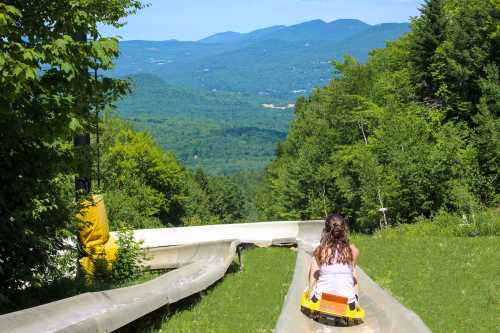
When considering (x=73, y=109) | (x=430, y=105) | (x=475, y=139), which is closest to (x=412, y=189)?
(x=475, y=139)

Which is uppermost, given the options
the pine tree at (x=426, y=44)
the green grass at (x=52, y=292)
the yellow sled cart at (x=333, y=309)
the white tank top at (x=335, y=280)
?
the pine tree at (x=426, y=44)

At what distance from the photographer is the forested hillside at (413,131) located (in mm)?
35125

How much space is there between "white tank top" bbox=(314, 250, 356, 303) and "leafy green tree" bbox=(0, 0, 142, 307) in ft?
14.2

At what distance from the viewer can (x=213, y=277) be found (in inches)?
536

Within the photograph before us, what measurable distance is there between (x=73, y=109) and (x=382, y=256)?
9338 mm

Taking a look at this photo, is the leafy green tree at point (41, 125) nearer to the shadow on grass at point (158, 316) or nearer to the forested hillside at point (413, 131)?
the shadow on grass at point (158, 316)

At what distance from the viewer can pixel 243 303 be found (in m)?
12.1

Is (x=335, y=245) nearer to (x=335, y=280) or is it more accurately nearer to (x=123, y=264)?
(x=335, y=280)

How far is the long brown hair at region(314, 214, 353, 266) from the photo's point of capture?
9.55 metres

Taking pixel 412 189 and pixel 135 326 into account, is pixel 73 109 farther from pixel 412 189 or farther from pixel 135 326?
pixel 412 189

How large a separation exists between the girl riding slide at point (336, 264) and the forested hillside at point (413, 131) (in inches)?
682

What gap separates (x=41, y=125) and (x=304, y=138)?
63490 mm

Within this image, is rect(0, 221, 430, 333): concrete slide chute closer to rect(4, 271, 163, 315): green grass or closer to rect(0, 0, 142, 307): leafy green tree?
rect(0, 0, 142, 307): leafy green tree

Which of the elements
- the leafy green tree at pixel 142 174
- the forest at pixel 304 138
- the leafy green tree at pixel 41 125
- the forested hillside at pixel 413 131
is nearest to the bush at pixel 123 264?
the forest at pixel 304 138
